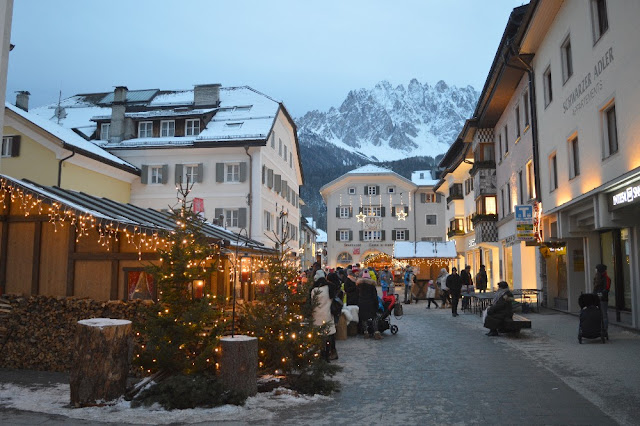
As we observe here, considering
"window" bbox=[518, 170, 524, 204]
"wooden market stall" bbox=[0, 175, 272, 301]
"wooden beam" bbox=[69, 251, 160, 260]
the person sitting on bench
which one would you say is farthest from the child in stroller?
"window" bbox=[518, 170, 524, 204]

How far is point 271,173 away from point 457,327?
76.2 feet

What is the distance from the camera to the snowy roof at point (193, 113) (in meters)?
36.7

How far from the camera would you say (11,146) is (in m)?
30.1

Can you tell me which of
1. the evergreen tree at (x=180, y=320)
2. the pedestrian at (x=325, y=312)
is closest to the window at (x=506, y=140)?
the pedestrian at (x=325, y=312)

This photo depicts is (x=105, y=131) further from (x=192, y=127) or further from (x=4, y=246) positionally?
(x=4, y=246)

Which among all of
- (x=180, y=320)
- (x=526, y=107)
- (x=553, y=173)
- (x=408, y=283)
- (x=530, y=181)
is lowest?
(x=180, y=320)

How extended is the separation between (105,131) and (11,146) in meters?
9.27

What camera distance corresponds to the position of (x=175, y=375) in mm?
7672

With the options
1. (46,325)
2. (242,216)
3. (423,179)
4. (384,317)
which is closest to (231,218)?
(242,216)

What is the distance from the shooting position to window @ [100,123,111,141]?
127ft

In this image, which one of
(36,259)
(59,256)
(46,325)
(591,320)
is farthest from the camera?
(591,320)

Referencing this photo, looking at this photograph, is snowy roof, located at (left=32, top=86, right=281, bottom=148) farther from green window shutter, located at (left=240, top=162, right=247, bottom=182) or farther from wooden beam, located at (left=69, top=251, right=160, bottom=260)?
wooden beam, located at (left=69, top=251, right=160, bottom=260)

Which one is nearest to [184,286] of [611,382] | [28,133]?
[611,382]

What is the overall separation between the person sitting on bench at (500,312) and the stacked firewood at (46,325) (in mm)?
8652
